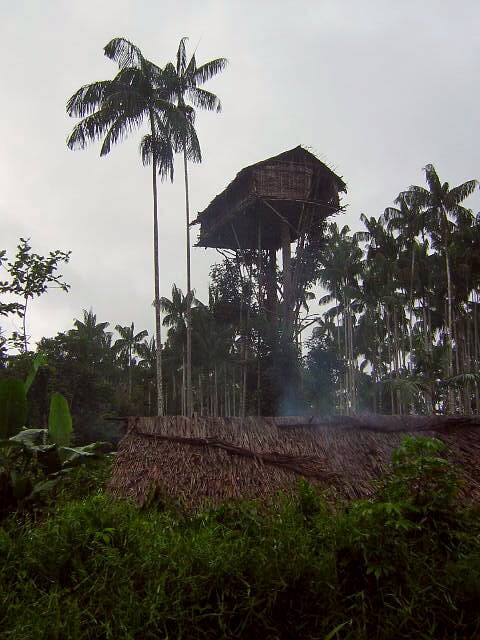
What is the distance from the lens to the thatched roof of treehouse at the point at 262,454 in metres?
5.90

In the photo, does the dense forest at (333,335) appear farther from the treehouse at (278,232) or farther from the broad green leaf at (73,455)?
the broad green leaf at (73,455)

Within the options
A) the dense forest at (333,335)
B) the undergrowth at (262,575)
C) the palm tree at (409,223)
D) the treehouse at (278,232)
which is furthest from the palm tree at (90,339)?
the undergrowth at (262,575)

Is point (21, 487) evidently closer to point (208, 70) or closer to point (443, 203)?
point (208, 70)

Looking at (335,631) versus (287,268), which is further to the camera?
(287,268)

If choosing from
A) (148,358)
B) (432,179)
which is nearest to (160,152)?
(432,179)

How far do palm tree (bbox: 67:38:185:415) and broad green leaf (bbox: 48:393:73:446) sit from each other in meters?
15.8

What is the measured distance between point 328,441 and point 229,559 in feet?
8.52

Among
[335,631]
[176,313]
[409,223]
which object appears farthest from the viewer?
[176,313]

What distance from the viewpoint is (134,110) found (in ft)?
78.0

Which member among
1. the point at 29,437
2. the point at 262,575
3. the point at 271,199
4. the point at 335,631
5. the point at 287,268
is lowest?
the point at 335,631

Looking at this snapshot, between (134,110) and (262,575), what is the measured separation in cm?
2220

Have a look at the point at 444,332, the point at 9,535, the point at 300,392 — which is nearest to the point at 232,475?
the point at 9,535

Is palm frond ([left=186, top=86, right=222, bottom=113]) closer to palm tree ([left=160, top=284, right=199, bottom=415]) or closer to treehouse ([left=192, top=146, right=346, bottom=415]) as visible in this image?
treehouse ([left=192, top=146, right=346, bottom=415])

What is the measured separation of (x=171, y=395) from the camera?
5697 cm
